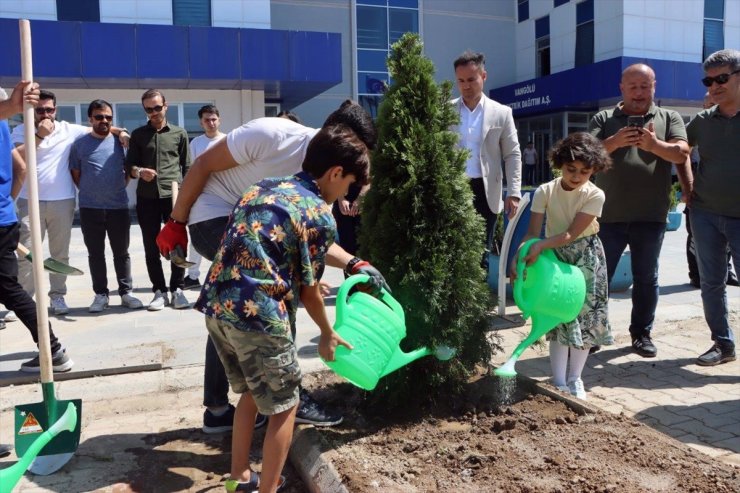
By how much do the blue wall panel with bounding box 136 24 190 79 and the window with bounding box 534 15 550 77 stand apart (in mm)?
18754

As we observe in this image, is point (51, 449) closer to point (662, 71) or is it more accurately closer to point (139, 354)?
point (139, 354)

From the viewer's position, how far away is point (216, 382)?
11.7ft

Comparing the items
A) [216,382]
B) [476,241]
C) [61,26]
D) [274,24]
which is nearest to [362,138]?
[476,241]

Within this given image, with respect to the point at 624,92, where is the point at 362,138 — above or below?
below

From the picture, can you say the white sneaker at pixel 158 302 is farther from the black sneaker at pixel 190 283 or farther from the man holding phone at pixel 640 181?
the man holding phone at pixel 640 181

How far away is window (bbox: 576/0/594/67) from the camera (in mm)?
27359

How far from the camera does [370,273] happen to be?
2.86 metres

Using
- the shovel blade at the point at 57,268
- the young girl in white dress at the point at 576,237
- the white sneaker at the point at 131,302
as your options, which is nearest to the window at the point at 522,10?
the white sneaker at the point at 131,302

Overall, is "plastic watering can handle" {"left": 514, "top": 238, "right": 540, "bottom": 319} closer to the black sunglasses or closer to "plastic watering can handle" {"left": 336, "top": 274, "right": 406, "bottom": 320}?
"plastic watering can handle" {"left": 336, "top": 274, "right": 406, "bottom": 320}

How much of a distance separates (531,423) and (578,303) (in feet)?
2.34

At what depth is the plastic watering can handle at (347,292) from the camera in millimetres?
2684

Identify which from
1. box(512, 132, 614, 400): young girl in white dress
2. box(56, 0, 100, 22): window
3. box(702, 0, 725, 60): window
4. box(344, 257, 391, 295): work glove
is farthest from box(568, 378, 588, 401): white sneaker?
box(702, 0, 725, 60): window

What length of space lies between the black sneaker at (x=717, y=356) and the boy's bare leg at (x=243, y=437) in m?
3.38

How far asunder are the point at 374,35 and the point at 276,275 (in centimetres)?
2784
